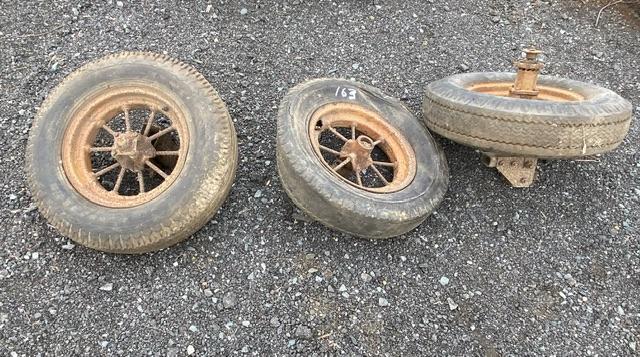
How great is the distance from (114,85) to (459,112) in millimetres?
2278

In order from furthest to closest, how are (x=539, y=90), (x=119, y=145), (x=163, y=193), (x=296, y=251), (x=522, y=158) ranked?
(x=539, y=90) < (x=522, y=158) < (x=296, y=251) < (x=119, y=145) < (x=163, y=193)

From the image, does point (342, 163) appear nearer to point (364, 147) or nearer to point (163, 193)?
point (364, 147)

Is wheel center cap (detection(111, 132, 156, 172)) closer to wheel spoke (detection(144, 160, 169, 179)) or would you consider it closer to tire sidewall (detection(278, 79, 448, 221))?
wheel spoke (detection(144, 160, 169, 179))

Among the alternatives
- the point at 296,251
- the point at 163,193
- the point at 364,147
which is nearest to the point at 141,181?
the point at 163,193

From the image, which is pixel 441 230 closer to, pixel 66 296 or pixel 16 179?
pixel 66 296

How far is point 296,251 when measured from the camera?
137 inches

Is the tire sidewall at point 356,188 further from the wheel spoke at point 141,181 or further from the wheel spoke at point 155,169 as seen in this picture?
the wheel spoke at point 141,181

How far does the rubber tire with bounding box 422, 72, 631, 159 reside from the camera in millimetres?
3254

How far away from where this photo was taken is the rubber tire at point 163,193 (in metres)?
3.13

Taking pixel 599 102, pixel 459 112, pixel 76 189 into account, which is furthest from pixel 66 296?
pixel 599 102

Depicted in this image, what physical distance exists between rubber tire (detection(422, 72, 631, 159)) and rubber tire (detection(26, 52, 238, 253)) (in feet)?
4.98

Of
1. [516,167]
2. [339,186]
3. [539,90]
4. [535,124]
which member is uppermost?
[535,124]

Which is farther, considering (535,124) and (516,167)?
(516,167)

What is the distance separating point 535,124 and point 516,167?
58 centimetres
